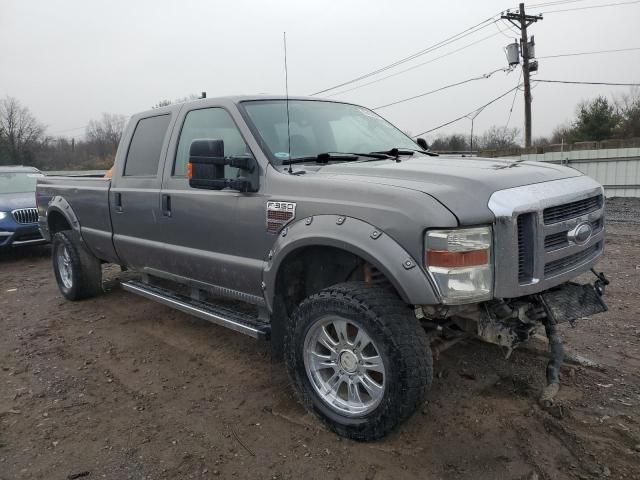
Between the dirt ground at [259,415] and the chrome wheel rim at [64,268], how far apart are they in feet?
4.17

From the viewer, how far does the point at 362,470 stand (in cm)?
269

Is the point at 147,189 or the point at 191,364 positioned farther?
the point at 147,189

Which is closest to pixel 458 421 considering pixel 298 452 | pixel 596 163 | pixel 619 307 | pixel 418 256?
pixel 298 452

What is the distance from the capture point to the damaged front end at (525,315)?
9.30 feet

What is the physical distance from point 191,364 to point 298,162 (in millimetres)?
1868

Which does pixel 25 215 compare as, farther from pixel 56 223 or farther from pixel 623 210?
pixel 623 210

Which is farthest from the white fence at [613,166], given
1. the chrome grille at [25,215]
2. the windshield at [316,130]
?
the chrome grille at [25,215]

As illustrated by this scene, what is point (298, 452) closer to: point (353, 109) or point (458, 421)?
point (458, 421)

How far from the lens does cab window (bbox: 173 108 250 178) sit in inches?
147

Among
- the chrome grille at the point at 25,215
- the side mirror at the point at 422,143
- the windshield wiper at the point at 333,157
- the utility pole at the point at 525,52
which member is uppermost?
the utility pole at the point at 525,52

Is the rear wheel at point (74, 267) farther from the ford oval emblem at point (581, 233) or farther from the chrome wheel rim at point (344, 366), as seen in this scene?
the ford oval emblem at point (581, 233)

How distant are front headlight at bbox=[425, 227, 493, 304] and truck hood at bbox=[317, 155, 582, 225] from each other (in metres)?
0.09

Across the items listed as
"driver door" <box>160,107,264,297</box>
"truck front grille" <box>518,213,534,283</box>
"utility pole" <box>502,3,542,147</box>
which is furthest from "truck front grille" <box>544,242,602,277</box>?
"utility pole" <box>502,3,542,147</box>

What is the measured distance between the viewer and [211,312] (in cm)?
392
